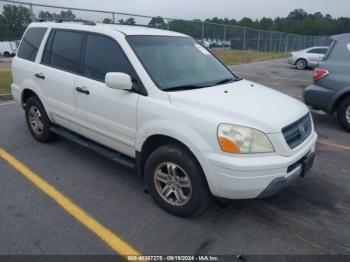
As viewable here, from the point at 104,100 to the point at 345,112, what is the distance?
4.99m

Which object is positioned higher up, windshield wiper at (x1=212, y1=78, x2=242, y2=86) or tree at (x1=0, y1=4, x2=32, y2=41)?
tree at (x1=0, y1=4, x2=32, y2=41)

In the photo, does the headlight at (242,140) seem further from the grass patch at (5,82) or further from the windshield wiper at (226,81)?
the grass patch at (5,82)

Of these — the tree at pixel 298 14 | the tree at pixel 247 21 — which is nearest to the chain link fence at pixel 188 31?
the tree at pixel 247 21

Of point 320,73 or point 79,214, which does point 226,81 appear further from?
point 320,73

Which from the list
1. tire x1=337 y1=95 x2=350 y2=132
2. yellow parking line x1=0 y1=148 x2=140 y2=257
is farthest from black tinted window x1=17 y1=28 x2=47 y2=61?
tire x1=337 y1=95 x2=350 y2=132

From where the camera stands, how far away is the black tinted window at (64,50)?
14.7 ft

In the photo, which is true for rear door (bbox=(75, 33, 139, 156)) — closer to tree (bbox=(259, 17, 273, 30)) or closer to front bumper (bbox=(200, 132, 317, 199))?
front bumper (bbox=(200, 132, 317, 199))

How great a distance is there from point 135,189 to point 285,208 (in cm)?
171

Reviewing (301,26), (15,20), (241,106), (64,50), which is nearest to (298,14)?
(301,26)

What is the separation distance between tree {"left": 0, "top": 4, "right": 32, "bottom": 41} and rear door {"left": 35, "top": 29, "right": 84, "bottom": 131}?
318 inches

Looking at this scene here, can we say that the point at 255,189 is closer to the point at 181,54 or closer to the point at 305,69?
the point at 181,54

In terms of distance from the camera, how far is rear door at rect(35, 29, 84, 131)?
14.6 feet

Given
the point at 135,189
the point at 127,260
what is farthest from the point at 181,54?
the point at 127,260

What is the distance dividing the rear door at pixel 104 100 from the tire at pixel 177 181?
1.39 feet
